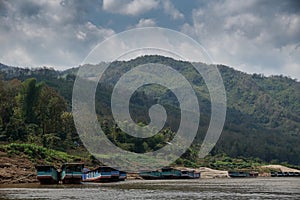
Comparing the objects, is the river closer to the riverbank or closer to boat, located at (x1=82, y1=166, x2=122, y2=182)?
the riverbank

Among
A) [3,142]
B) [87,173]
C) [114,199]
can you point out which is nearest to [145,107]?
[3,142]

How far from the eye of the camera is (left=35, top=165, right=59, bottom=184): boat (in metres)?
46.0

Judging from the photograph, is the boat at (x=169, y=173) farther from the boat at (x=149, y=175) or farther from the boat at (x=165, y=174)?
the boat at (x=149, y=175)

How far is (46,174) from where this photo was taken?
4644 cm

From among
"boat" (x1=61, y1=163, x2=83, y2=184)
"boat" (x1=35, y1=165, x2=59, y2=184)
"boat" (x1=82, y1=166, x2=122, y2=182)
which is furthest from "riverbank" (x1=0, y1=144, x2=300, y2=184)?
"boat" (x1=82, y1=166, x2=122, y2=182)

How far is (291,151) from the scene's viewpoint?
159000mm

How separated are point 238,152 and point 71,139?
69.9m

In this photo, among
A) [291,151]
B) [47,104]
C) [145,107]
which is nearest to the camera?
[47,104]

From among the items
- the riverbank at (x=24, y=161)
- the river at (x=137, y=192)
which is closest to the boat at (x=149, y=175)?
the riverbank at (x=24, y=161)

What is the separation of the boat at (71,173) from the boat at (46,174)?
1066 millimetres

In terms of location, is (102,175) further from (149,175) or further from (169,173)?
(169,173)

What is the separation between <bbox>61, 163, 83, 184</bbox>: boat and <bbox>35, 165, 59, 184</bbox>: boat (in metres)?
1.07

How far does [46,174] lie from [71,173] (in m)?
2.59

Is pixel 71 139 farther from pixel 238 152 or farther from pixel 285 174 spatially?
pixel 238 152
